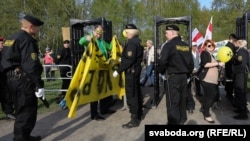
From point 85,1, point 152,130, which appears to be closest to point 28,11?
point 85,1

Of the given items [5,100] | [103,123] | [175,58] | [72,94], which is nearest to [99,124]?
[103,123]

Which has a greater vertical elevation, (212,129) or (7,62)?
(7,62)

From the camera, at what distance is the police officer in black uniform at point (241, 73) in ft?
26.2

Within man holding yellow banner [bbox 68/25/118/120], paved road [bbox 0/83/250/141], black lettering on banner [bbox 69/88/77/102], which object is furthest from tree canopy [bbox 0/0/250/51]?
black lettering on banner [bbox 69/88/77/102]

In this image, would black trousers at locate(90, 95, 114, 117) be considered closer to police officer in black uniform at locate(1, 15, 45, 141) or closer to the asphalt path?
the asphalt path

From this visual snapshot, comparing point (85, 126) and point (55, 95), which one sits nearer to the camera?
point (85, 126)

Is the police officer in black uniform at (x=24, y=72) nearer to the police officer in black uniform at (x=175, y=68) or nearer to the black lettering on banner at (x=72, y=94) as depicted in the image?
the black lettering on banner at (x=72, y=94)

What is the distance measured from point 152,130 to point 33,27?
368 centimetres

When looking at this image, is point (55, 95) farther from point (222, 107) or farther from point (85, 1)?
point (85, 1)

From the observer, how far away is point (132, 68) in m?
7.39

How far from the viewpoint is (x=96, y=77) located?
→ 300 inches

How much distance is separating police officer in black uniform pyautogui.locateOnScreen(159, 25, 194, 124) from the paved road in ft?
2.81

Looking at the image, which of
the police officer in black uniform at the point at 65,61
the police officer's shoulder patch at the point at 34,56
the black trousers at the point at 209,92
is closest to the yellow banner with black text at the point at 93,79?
the police officer's shoulder patch at the point at 34,56

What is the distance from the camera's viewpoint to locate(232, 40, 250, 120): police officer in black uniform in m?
7.99
